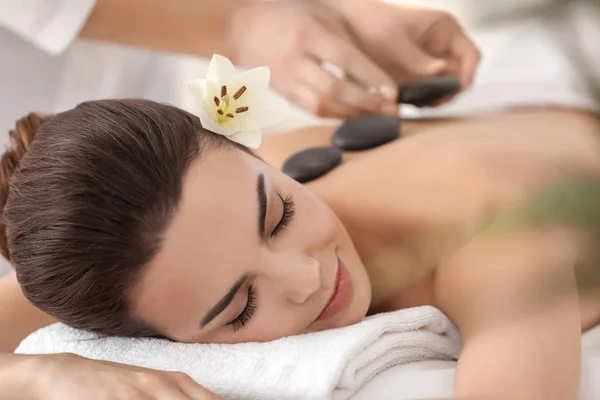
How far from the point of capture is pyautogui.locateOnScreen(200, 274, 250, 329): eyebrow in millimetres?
710

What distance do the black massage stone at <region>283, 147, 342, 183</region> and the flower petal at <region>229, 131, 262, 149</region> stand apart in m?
0.22

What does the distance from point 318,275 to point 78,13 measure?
699mm

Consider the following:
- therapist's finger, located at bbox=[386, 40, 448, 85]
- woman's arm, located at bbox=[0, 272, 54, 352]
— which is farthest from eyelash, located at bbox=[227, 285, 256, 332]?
therapist's finger, located at bbox=[386, 40, 448, 85]

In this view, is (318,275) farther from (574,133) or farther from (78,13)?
(78,13)

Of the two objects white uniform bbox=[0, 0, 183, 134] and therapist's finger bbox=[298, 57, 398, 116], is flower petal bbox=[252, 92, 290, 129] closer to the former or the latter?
therapist's finger bbox=[298, 57, 398, 116]

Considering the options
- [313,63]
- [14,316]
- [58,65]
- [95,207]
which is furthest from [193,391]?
[58,65]

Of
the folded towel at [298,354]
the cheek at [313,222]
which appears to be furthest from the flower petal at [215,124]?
the folded towel at [298,354]

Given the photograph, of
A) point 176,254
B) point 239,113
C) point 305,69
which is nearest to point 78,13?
point 305,69

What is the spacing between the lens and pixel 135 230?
0.67m

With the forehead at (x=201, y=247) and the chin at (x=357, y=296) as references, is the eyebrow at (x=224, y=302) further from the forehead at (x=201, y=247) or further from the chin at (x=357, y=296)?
the chin at (x=357, y=296)

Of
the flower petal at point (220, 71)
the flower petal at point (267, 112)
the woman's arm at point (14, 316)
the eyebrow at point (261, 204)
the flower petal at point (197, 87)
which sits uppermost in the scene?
the flower petal at point (220, 71)

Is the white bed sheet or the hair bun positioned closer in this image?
the white bed sheet

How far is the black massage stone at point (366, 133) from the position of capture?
106 centimetres

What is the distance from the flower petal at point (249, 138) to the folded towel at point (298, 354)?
0.73ft
